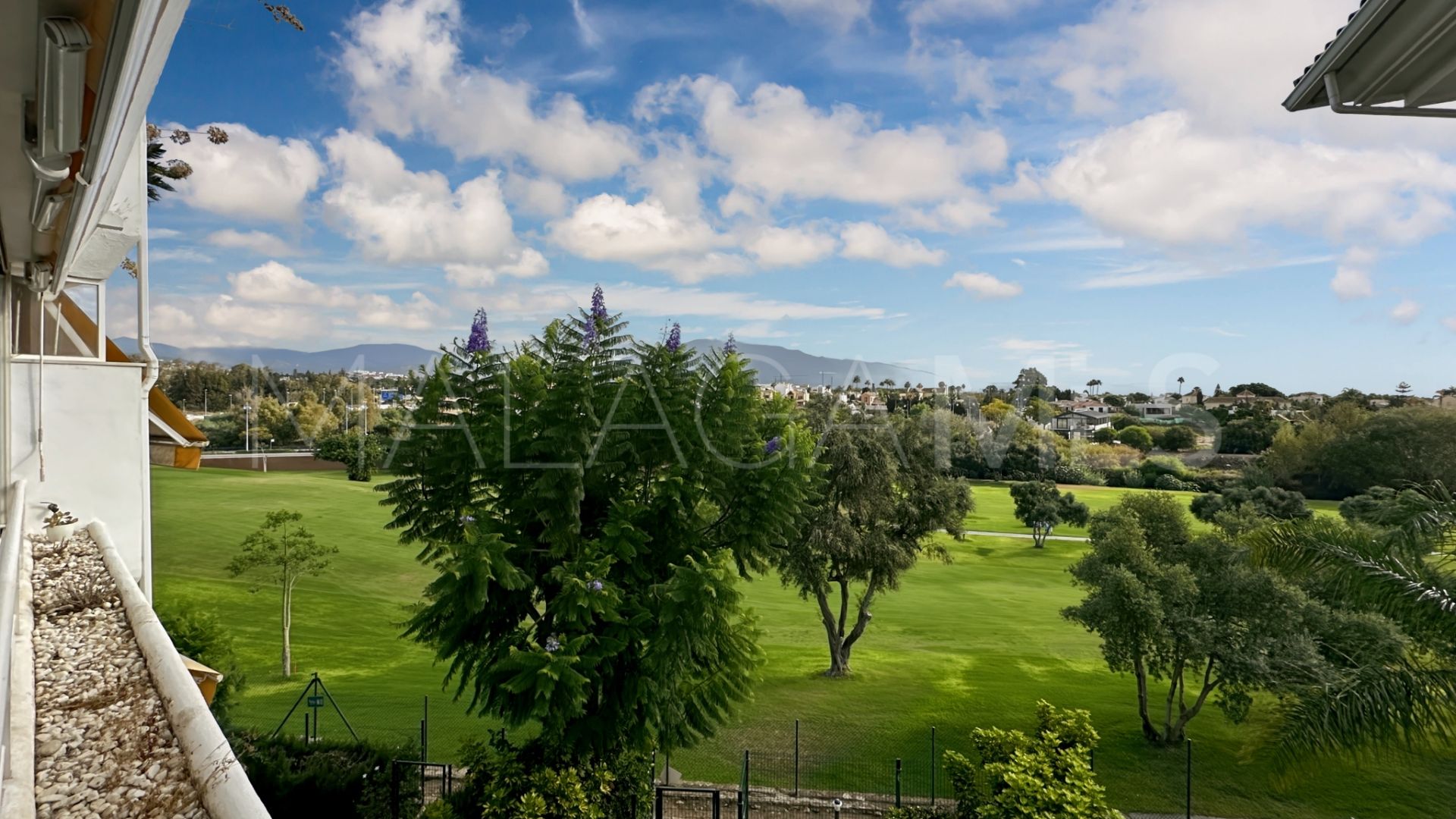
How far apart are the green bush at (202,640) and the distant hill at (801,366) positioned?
9.44m

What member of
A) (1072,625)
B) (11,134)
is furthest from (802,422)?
(1072,625)

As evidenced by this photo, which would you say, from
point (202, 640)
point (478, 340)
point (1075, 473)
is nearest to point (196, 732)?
point (478, 340)

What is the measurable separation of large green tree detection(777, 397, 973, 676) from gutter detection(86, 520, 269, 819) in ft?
53.6

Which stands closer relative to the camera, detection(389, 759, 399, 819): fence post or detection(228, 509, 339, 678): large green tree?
detection(389, 759, 399, 819): fence post

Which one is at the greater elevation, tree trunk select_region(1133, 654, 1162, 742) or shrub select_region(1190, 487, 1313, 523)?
shrub select_region(1190, 487, 1313, 523)

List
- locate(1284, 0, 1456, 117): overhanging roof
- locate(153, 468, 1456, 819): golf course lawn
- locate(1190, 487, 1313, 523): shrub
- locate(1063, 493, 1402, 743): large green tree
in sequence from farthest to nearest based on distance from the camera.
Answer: locate(1190, 487, 1313, 523): shrub → locate(153, 468, 1456, 819): golf course lawn → locate(1063, 493, 1402, 743): large green tree → locate(1284, 0, 1456, 117): overhanging roof

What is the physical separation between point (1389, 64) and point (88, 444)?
27.6 ft

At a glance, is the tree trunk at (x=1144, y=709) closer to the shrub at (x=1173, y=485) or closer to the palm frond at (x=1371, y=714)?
the palm frond at (x=1371, y=714)

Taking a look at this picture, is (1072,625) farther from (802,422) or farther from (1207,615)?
(802,422)

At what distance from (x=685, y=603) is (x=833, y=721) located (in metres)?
→ 11.3

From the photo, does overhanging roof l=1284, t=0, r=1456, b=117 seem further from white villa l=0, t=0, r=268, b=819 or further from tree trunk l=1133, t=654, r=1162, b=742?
tree trunk l=1133, t=654, r=1162, b=742

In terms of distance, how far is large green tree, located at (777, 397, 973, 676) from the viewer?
19828 millimetres

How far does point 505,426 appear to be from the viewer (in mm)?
10633

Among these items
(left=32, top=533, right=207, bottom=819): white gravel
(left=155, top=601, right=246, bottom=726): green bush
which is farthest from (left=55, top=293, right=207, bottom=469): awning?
(left=155, top=601, right=246, bottom=726): green bush
